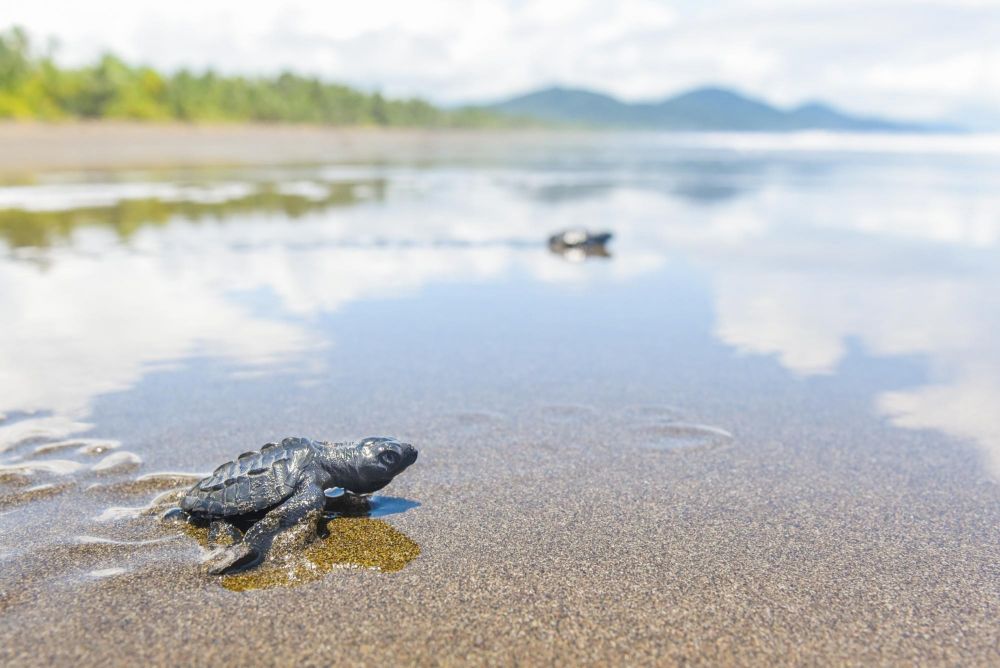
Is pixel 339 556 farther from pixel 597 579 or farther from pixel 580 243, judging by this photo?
pixel 580 243

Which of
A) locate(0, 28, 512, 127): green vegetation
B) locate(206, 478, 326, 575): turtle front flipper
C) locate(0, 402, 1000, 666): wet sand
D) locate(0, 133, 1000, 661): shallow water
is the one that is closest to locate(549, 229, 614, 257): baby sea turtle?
locate(0, 133, 1000, 661): shallow water

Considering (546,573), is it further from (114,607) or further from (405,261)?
(405,261)

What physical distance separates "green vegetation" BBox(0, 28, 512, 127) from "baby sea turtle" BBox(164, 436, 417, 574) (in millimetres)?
60623

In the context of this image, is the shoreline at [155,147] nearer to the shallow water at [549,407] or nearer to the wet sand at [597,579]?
the shallow water at [549,407]

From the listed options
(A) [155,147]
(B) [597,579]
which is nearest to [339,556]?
(B) [597,579]

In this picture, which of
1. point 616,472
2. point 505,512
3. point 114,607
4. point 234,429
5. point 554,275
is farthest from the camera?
point 554,275

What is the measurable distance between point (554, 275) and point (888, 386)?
5.89m

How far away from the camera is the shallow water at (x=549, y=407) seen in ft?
11.8

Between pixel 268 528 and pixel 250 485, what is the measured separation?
0.88 ft

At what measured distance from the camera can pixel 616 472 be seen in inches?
187

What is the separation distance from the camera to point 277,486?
3900 mm

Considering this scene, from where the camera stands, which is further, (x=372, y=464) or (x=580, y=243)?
(x=580, y=243)

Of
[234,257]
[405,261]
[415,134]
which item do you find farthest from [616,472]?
[415,134]

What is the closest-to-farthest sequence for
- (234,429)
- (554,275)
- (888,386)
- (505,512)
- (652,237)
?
(505,512)
(234,429)
(888,386)
(554,275)
(652,237)
